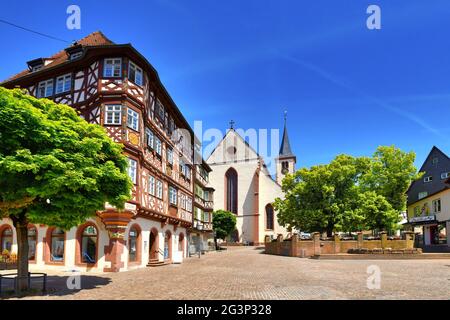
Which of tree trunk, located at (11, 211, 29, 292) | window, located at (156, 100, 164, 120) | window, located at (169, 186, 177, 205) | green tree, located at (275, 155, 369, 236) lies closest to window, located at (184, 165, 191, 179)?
window, located at (169, 186, 177, 205)

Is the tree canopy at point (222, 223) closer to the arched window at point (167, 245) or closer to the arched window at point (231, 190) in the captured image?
the arched window at point (231, 190)

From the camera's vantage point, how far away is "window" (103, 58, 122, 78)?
71.9 ft

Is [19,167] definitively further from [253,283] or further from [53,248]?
[53,248]

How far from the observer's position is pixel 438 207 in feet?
146

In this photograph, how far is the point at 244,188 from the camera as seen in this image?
76.6m

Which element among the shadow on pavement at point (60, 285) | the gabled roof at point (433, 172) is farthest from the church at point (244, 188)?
the shadow on pavement at point (60, 285)

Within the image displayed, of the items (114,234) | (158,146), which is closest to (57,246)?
(114,234)

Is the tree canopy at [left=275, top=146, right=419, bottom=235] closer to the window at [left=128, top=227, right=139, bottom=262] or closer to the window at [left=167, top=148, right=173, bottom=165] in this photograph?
the window at [left=167, top=148, right=173, bottom=165]

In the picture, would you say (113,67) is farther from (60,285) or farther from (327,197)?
(327,197)

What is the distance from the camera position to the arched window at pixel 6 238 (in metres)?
24.8

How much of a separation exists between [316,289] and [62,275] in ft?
38.2

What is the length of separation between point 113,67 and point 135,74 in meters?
1.30

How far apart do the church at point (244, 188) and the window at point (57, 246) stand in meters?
52.6
